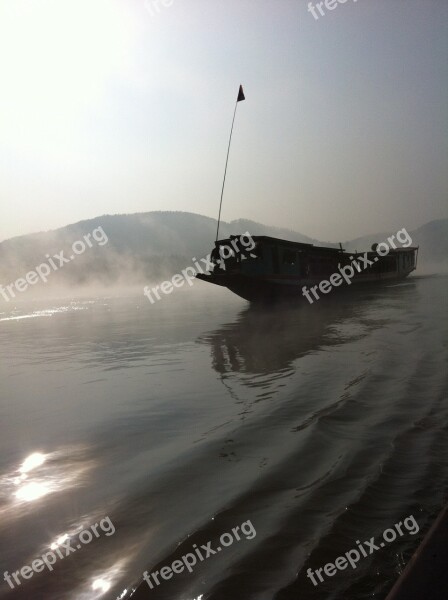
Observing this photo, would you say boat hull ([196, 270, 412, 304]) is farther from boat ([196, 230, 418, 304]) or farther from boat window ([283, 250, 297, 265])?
boat window ([283, 250, 297, 265])

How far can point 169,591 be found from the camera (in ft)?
9.22

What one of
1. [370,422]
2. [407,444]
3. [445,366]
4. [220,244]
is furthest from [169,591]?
[220,244]

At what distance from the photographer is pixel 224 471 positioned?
456cm

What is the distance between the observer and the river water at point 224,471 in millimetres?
2975

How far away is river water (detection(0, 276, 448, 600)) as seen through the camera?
2.97 meters

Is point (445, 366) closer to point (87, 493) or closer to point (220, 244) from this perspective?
point (87, 493)

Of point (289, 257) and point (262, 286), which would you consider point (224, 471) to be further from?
point (289, 257)

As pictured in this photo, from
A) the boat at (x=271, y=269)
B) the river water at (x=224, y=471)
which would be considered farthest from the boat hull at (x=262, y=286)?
the river water at (x=224, y=471)

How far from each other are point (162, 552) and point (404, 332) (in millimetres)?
11854

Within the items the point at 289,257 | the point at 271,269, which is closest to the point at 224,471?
the point at 271,269

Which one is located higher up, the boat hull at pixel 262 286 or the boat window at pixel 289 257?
the boat window at pixel 289 257

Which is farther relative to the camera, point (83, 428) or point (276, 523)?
point (83, 428)

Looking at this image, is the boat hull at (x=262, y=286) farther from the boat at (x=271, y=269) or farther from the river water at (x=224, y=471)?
the river water at (x=224, y=471)

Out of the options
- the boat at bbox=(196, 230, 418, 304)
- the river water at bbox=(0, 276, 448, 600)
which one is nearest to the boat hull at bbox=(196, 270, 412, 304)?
the boat at bbox=(196, 230, 418, 304)
